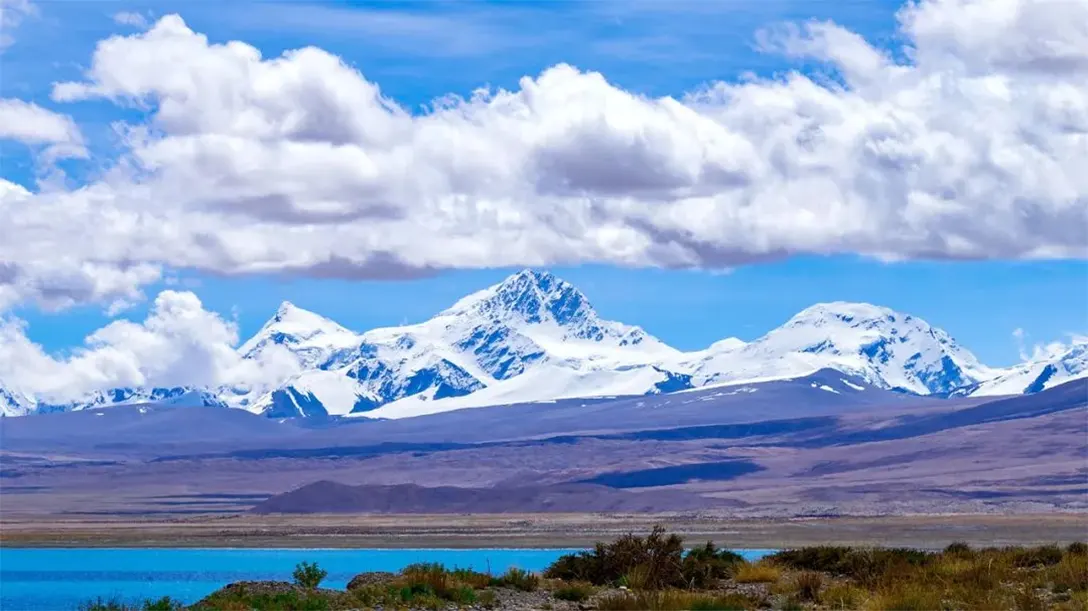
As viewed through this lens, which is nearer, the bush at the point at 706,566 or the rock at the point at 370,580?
the rock at the point at 370,580

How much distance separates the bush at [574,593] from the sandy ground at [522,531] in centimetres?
8235

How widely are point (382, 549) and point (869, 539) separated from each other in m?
38.9

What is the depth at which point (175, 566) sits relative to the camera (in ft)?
355

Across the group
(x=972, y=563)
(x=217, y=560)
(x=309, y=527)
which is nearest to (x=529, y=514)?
(x=309, y=527)

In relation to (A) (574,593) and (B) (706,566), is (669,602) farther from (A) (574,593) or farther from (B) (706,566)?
(B) (706,566)

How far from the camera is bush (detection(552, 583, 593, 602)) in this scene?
88.1 ft

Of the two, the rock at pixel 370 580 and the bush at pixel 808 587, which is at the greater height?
the rock at pixel 370 580

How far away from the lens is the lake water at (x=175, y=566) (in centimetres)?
7661

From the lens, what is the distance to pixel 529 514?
625 ft

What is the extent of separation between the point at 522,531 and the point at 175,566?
45180mm

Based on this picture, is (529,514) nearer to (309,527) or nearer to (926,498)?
(309,527)

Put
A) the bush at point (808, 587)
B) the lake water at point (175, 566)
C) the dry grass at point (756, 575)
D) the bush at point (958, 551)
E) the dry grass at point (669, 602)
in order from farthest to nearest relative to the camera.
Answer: the lake water at point (175, 566) → the bush at point (958, 551) → the dry grass at point (756, 575) → the bush at point (808, 587) → the dry grass at point (669, 602)

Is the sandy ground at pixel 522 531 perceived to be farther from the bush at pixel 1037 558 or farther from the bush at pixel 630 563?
the bush at pixel 630 563

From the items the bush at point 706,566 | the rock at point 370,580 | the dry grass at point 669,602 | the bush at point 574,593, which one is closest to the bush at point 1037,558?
the bush at point 706,566
